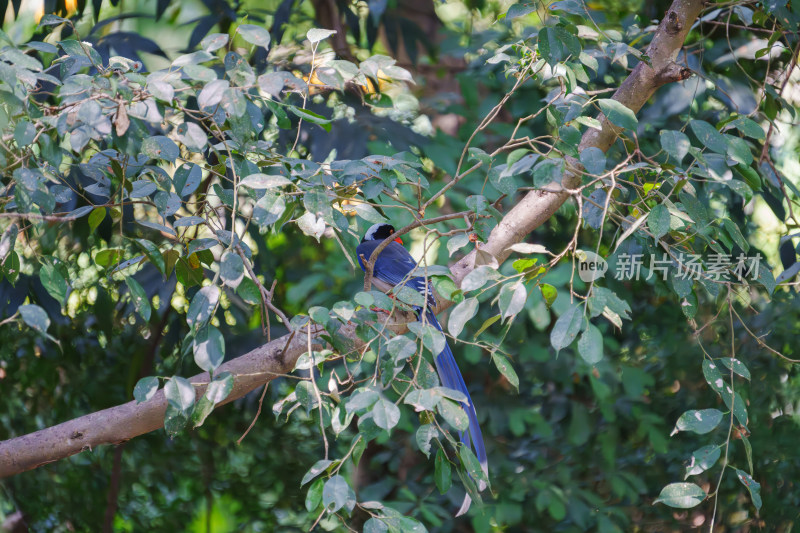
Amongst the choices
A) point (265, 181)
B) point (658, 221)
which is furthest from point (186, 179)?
point (658, 221)

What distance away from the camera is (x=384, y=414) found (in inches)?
35.5

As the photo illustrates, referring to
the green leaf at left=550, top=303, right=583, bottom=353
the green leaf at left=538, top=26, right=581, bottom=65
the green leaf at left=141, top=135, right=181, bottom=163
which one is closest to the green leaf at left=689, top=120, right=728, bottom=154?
the green leaf at left=538, top=26, right=581, bottom=65

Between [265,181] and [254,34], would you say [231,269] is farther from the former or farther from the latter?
[254,34]

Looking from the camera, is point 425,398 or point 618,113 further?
point 618,113

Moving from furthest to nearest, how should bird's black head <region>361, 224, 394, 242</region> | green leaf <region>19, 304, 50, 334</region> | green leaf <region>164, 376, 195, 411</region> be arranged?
1. bird's black head <region>361, 224, 394, 242</region>
2. green leaf <region>164, 376, 195, 411</region>
3. green leaf <region>19, 304, 50, 334</region>

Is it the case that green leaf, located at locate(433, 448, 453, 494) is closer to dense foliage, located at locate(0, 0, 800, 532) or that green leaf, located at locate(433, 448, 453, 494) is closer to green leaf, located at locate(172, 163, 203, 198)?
dense foliage, located at locate(0, 0, 800, 532)

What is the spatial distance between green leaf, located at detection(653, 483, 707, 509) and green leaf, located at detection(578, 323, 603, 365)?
1.06 feet

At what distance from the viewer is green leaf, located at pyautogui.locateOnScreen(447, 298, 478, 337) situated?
100 cm

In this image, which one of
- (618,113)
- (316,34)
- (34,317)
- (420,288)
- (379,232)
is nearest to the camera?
(34,317)

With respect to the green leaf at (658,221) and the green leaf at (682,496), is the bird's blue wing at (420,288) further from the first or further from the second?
the green leaf at (658,221)

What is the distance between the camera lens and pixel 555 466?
9.63 feet

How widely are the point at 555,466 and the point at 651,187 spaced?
193 cm

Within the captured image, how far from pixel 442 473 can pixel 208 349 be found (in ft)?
1.27

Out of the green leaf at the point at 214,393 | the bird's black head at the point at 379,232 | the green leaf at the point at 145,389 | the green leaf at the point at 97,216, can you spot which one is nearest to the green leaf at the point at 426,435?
the green leaf at the point at 214,393
